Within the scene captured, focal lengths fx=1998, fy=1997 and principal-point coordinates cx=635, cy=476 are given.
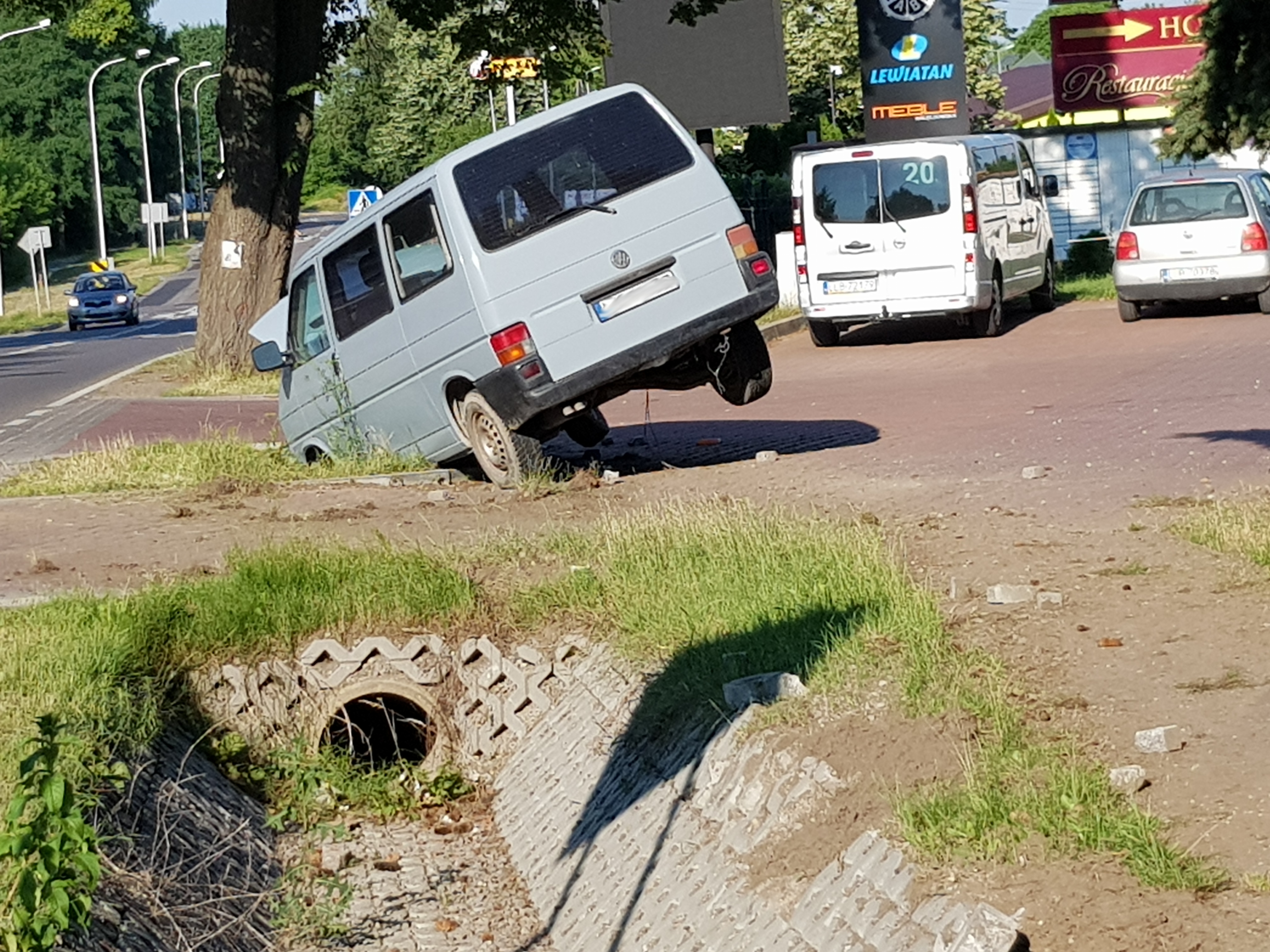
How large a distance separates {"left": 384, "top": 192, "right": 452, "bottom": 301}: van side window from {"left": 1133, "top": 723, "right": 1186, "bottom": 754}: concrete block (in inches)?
277

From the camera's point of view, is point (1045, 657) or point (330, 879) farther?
point (330, 879)

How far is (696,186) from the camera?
12.2m

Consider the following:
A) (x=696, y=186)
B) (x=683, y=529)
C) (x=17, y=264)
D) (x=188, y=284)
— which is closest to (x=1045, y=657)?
(x=683, y=529)

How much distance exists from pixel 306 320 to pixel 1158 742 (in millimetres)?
9445

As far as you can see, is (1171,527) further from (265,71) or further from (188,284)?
(188,284)

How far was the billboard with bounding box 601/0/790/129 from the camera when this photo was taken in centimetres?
2939

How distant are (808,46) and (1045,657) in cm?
5338

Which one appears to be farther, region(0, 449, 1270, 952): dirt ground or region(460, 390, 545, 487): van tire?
region(460, 390, 545, 487): van tire

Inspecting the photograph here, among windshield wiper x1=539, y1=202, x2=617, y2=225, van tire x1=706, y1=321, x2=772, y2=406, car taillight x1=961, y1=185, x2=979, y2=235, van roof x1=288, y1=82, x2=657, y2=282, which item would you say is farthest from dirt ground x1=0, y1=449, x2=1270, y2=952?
car taillight x1=961, y1=185, x2=979, y2=235

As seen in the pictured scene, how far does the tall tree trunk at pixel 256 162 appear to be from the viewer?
24188 millimetres

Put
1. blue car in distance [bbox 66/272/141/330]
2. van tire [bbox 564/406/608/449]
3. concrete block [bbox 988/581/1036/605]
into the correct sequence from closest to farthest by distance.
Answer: concrete block [bbox 988/581/1036/605]
van tire [bbox 564/406/608/449]
blue car in distance [bbox 66/272/141/330]

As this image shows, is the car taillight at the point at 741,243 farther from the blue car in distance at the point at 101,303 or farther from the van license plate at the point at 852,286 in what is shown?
the blue car in distance at the point at 101,303

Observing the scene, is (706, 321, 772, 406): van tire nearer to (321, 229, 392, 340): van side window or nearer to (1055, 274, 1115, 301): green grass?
(321, 229, 392, 340): van side window

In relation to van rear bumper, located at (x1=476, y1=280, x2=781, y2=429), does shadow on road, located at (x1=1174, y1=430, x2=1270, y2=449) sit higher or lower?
lower
